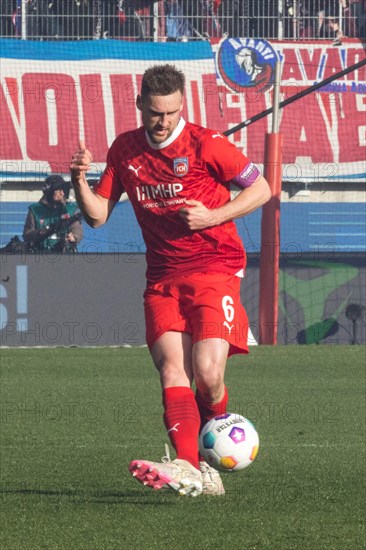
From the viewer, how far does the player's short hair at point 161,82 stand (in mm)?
5449

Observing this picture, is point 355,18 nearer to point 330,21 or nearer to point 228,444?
point 330,21

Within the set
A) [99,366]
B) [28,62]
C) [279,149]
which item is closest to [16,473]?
[99,366]

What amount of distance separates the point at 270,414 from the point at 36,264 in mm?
5789

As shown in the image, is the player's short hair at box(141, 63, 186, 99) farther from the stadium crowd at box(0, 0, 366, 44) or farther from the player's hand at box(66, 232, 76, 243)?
the stadium crowd at box(0, 0, 366, 44)

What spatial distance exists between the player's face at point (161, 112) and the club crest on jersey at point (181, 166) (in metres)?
0.13

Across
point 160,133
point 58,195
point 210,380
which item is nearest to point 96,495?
point 210,380

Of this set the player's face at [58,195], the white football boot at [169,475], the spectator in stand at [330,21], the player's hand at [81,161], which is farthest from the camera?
the spectator in stand at [330,21]

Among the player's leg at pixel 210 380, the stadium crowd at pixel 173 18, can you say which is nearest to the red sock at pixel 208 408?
the player's leg at pixel 210 380

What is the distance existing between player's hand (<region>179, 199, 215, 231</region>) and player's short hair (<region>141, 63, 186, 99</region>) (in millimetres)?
539

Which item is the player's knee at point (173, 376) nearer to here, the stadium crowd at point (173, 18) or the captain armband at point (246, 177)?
the captain armband at point (246, 177)

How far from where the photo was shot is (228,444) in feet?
18.5

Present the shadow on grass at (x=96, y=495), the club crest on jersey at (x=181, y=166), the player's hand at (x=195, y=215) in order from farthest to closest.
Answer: the shadow on grass at (x=96, y=495), the club crest on jersey at (x=181, y=166), the player's hand at (x=195, y=215)

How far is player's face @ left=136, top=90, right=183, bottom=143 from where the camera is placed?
18.0ft

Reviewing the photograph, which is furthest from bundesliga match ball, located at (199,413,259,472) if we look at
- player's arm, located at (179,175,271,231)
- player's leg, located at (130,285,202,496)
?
player's arm, located at (179,175,271,231)
